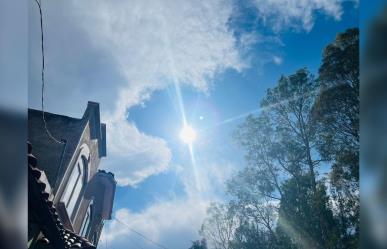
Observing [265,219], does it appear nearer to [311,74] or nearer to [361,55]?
[311,74]

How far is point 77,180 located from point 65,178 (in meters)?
1.98

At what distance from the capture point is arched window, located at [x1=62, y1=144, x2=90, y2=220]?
954 centimetres

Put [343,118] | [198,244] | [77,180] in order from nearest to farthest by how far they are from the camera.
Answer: [77,180] → [343,118] → [198,244]

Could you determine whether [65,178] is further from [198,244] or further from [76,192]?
[198,244]

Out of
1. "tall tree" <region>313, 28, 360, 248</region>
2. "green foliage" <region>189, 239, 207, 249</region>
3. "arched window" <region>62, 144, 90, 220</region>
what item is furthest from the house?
"green foliage" <region>189, 239, 207, 249</region>

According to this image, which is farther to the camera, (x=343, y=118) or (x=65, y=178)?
(x=343, y=118)

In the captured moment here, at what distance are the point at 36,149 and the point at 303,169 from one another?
14.6 metres

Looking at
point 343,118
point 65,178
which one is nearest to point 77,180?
point 65,178

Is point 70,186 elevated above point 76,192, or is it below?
below

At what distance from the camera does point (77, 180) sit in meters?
10.5

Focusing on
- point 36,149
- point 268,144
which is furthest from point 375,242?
point 268,144

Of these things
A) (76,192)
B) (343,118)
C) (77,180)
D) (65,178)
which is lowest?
(65,178)

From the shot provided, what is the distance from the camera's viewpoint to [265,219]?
20297 mm

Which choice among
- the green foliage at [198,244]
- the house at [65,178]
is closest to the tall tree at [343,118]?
the house at [65,178]
